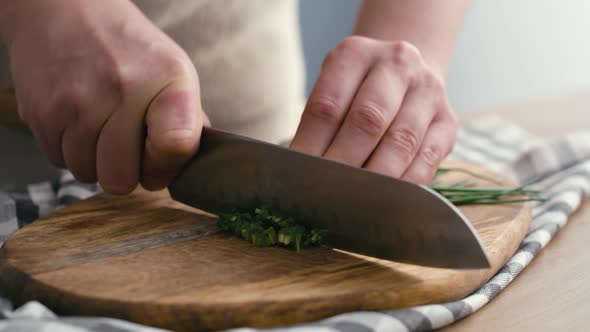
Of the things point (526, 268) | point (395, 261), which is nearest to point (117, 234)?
point (395, 261)

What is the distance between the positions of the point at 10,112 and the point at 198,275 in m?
0.56

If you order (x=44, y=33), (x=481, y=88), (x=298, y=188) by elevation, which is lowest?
(x=481, y=88)

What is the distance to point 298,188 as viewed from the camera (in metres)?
0.87

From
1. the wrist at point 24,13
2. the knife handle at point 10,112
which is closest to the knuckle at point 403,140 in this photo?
the wrist at point 24,13

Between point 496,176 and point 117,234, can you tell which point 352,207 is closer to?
point 117,234

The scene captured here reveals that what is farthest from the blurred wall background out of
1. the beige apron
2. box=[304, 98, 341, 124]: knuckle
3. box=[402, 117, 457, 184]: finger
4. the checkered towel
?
box=[304, 98, 341, 124]: knuckle

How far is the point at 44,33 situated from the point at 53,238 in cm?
27

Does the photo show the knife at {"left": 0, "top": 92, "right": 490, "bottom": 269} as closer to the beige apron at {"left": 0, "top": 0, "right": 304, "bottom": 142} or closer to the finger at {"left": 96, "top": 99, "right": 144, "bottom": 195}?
the finger at {"left": 96, "top": 99, "right": 144, "bottom": 195}

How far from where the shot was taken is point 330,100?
0.98 meters

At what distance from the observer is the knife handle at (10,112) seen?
1.14m

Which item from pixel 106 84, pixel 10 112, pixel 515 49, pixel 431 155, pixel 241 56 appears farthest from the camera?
pixel 515 49

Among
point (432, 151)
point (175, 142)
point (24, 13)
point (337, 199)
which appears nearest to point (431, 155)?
point (432, 151)

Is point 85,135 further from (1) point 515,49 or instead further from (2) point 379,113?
(1) point 515,49

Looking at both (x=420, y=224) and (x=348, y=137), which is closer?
Answer: (x=420, y=224)
